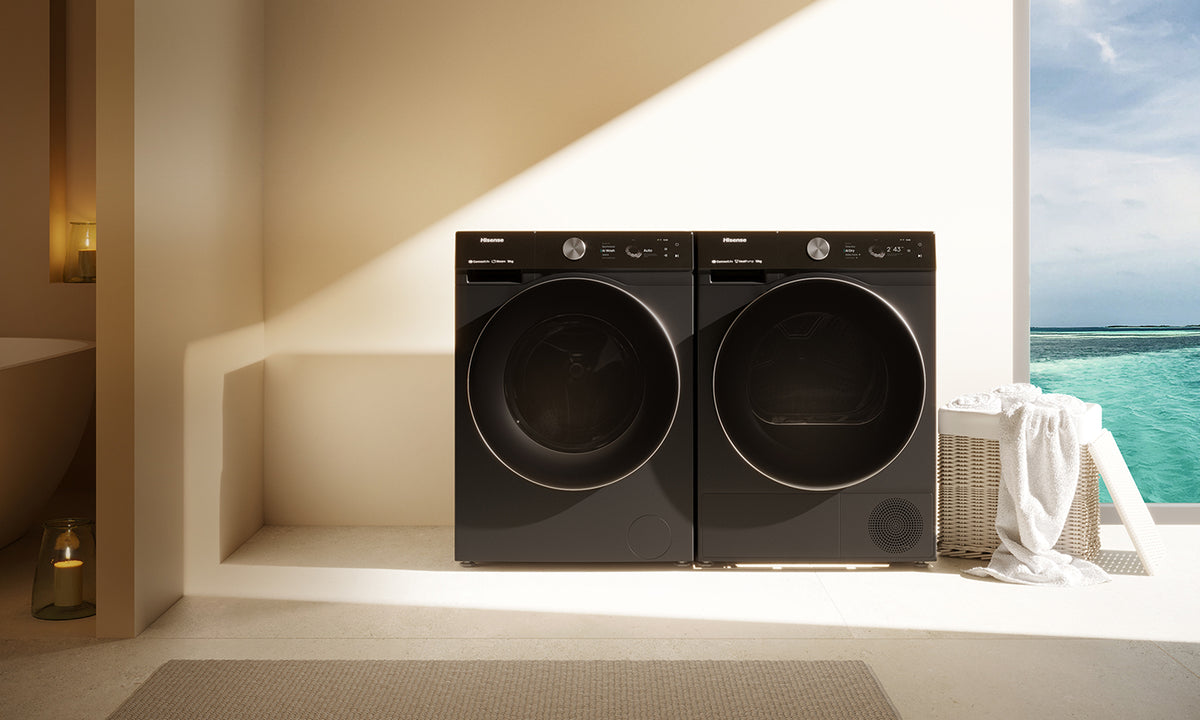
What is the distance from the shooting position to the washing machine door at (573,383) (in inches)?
80.6

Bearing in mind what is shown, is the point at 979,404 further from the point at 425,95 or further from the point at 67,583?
the point at 67,583

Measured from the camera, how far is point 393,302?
2582mm

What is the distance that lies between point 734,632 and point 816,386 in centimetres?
67

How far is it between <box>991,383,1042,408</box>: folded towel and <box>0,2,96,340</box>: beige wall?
301cm

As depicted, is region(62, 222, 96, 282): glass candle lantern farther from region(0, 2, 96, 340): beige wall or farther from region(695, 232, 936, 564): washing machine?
region(695, 232, 936, 564): washing machine

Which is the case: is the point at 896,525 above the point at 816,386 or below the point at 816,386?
below

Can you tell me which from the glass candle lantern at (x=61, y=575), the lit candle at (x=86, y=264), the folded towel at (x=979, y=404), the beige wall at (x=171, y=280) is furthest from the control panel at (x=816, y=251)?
the lit candle at (x=86, y=264)

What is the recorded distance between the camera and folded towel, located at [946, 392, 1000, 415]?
216cm

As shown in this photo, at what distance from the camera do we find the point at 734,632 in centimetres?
170

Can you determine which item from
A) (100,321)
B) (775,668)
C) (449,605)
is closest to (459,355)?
(449,605)

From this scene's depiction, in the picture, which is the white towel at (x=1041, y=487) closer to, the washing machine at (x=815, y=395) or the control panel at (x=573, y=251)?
the washing machine at (x=815, y=395)

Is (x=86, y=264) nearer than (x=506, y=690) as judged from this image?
No

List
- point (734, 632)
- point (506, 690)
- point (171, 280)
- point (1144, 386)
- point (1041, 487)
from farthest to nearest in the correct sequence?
point (1144, 386), point (1041, 487), point (171, 280), point (734, 632), point (506, 690)

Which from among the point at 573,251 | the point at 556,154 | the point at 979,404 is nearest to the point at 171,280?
the point at 573,251
